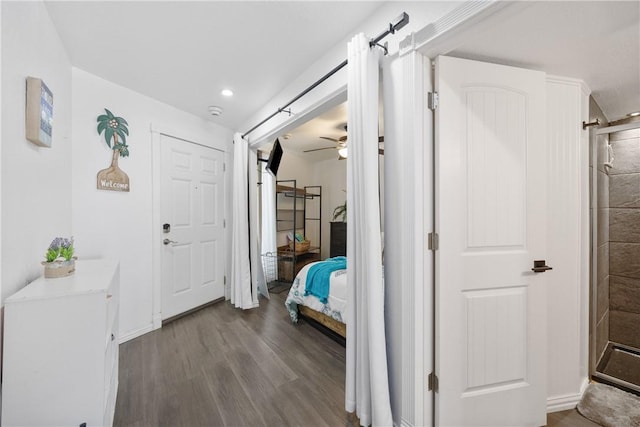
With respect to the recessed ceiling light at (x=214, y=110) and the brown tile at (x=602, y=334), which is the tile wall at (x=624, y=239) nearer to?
the brown tile at (x=602, y=334)

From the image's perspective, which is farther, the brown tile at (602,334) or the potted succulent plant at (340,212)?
the potted succulent plant at (340,212)

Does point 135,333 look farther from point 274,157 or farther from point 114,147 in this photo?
point 274,157

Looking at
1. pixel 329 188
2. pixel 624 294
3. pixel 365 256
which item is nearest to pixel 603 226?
pixel 624 294

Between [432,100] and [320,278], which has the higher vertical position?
[432,100]

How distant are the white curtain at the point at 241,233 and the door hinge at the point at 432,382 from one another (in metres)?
2.39

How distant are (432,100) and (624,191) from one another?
2.41 metres

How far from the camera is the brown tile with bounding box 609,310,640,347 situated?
2244 mm

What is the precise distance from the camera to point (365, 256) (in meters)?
1.43

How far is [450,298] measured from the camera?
136 cm

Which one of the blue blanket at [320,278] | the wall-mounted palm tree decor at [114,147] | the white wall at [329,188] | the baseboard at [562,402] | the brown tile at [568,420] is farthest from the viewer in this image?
the white wall at [329,188]

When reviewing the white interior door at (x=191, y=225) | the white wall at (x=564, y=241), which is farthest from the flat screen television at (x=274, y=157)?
the white wall at (x=564, y=241)

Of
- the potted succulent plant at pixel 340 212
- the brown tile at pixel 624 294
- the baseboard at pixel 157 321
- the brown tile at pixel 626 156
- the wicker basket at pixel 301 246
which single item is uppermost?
the brown tile at pixel 626 156

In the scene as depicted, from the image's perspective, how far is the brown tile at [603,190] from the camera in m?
2.04

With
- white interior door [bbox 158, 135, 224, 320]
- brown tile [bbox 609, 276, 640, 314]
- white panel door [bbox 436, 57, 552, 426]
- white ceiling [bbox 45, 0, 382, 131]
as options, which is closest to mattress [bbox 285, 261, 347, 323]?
white panel door [bbox 436, 57, 552, 426]
